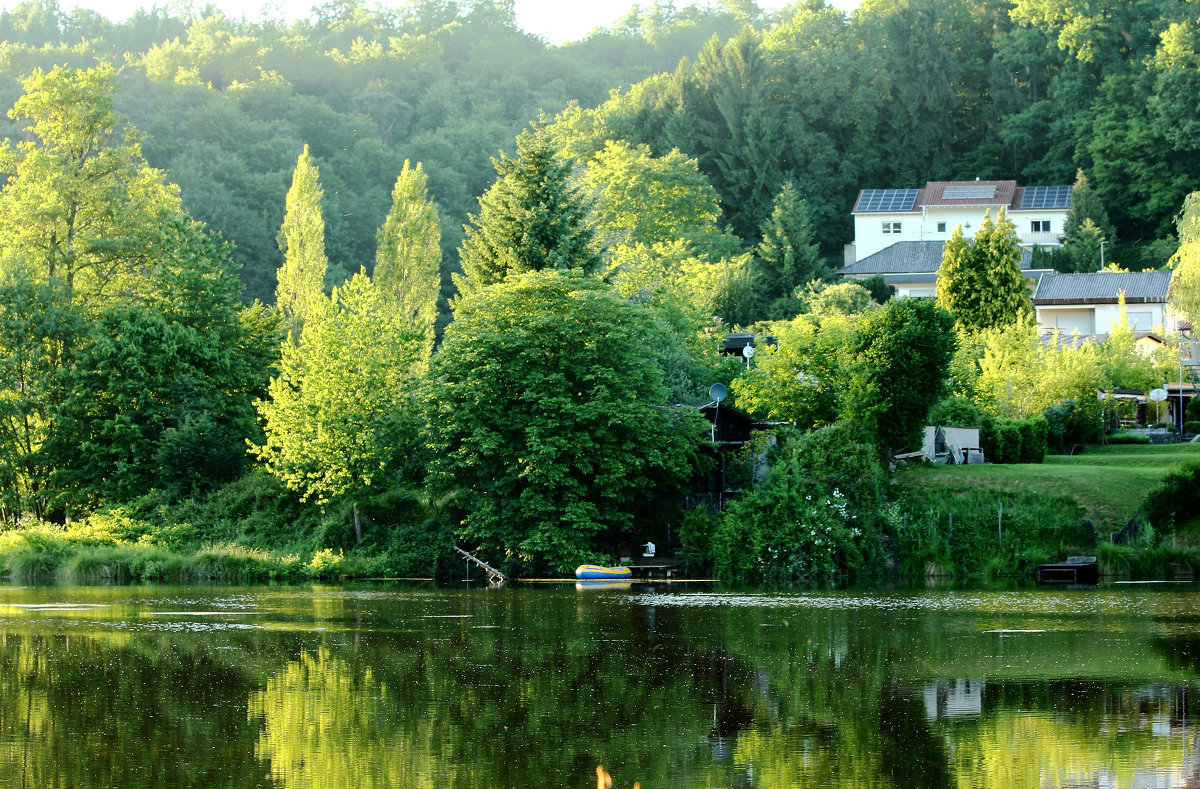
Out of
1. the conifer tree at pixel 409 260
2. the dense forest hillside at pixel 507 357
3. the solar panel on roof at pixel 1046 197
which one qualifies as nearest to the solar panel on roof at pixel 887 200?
the dense forest hillside at pixel 507 357

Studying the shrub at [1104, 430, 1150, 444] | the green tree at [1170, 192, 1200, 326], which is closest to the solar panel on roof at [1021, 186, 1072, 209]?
the green tree at [1170, 192, 1200, 326]

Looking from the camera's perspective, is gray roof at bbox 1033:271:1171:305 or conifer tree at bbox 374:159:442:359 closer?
conifer tree at bbox 374:159:442:359

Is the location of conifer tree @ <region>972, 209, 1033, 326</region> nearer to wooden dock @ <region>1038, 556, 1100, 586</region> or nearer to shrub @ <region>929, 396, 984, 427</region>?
shrub @ <region>929, 396, 984, 427</region>

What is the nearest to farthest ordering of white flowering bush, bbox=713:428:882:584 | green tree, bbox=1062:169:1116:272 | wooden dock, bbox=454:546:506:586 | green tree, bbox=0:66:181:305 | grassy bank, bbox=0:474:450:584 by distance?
white flowering bush, bbox=713:428:882:584 → wooden dock, bbox=454:546:506:586 → grassy bank, bbox=0:474:450:584 → green tree, bbox=0:66:181:305 → green tree, bbox=1062:169:1116:272

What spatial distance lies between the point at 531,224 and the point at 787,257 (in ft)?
121

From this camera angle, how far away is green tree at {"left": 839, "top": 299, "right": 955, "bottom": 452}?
39.9m

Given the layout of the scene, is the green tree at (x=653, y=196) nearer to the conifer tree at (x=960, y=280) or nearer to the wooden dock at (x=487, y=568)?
the conifer tree at (x=960, y=280)

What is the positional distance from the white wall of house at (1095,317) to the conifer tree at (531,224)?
34.5 m

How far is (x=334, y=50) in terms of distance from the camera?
401ft

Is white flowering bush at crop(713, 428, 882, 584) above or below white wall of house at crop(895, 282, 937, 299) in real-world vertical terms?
below

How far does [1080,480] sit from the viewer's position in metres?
38.0

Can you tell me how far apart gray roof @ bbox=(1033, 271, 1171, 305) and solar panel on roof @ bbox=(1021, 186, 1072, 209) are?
17.4m

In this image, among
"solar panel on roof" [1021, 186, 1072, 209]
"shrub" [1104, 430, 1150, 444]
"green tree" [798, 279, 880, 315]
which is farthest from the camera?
"solar panel on roof" [1021, 186, 1072, 209]

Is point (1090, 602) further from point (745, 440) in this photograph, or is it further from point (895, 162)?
point (895, 162)
